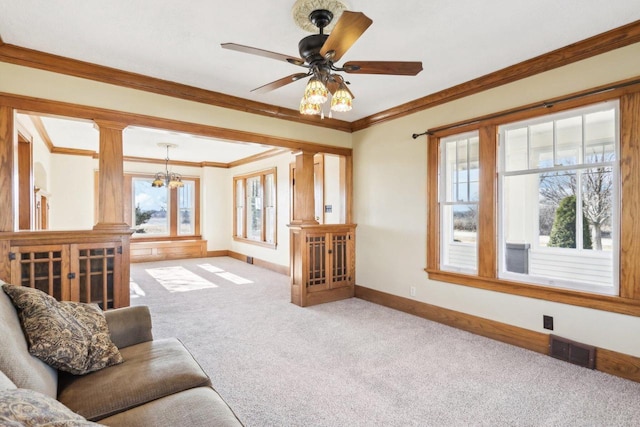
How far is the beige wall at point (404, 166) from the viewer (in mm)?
2715

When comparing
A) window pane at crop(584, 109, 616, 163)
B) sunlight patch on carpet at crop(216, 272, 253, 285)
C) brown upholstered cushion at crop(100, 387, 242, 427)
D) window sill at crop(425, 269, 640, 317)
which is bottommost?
sunlight patch on carpet at crop(216, 272, 253, 285)

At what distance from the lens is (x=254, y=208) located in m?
8.20

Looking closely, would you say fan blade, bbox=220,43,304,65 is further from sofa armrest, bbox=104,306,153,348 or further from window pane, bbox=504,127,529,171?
window pane, bbox=504,127,529,171

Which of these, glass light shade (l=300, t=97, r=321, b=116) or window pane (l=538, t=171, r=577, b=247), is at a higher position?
glass light shade (l=300, t=97, r=321, b=116)

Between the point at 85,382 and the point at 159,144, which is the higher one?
the point at 159,144

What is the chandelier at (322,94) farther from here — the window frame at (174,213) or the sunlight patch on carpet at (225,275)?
the window frame at (174,213)

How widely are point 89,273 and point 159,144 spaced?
154 inches

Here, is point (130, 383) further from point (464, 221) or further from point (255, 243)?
point (255, 243)

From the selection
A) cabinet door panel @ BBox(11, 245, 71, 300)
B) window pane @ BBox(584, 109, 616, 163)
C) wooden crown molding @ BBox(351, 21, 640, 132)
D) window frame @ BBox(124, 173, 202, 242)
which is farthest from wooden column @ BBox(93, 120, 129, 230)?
window frame @ BBox(124, 173, 202, 242)

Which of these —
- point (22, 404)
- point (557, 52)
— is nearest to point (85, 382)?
point (22, 404)

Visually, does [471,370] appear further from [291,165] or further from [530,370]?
[291,165]

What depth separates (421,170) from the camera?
4074mm

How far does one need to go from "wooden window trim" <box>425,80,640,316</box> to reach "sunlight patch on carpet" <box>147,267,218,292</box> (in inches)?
151

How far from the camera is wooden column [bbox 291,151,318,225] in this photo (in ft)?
15.4
